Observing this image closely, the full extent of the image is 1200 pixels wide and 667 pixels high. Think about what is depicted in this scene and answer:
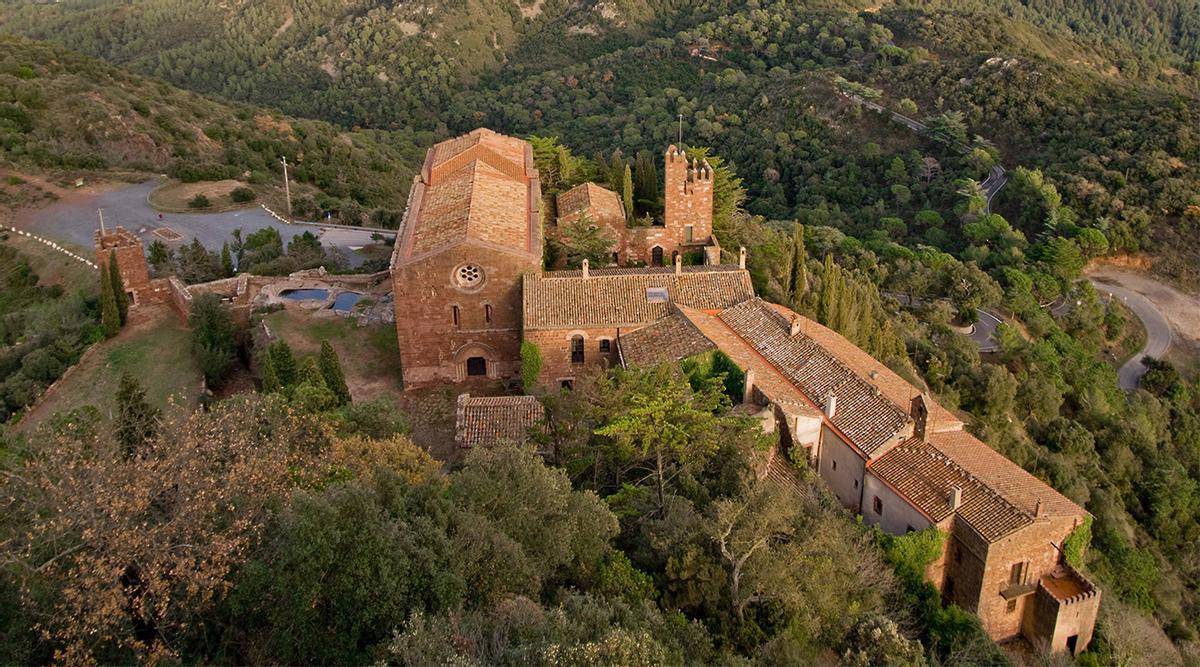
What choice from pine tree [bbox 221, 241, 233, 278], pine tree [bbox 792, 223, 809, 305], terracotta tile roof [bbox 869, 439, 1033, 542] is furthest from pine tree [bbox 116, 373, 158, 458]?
pine tree [bbox 792, 223, 809, 305]

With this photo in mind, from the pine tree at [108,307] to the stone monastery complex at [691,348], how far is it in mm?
991

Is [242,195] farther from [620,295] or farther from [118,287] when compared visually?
[620,295]

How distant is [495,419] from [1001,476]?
12.8 meters

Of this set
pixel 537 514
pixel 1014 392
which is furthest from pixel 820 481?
pixel 1014 392

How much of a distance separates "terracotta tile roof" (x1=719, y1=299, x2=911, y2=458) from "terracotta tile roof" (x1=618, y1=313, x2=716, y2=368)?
1.64 meters

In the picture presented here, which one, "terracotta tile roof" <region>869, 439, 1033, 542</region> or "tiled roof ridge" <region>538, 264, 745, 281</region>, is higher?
"tiled roof ridge" <region>538, 264, 745, 281</region>

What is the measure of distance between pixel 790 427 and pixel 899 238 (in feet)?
138

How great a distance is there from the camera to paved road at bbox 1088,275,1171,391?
49.2 m

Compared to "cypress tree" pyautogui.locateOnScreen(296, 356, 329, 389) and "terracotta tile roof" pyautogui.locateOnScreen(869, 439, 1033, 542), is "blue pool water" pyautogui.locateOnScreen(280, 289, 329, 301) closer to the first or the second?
"cypress tree" pyautogui.locateOnScreen(296, 356, 329, 389)

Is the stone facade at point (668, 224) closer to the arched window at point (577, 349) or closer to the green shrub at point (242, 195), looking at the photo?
the arched window at point (577, 349)

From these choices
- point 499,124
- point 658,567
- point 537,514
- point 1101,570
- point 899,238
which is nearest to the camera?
point 537,514

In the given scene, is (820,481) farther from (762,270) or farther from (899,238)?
(899,238)

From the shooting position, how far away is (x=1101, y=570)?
26.5 meters

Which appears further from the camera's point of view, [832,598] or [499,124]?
[499,124]
